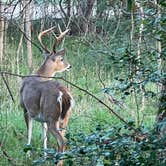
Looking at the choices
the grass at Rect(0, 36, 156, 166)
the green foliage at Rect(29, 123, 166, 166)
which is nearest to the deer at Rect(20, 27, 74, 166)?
the grass at Rect(0, 36, 156, 166)

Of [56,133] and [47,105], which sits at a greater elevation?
[47,105]

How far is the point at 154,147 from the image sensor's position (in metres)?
3.02

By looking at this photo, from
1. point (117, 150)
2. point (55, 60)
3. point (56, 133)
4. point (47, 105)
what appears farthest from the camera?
point (55, 60)

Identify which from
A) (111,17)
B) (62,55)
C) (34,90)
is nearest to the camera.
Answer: (34,90)

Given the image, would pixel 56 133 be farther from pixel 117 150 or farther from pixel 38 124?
pixel 117 150

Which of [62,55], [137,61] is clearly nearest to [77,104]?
[62,55]

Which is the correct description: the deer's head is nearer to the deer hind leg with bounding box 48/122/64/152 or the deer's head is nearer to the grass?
the grass

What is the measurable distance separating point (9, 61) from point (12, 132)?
2.96 metres

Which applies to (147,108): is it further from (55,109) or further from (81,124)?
(55,109)

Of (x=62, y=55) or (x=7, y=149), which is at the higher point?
(x=62, y=55)

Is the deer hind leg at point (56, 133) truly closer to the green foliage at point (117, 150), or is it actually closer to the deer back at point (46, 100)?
the deer back at point (46, 100)

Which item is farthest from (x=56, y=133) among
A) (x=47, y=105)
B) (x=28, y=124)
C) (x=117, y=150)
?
(x=117, y=150)

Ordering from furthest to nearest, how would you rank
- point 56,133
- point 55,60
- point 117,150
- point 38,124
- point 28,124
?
1. point 55,60
2. point 38,124
3. point 28,124
4. point 56,133
5. point 117,150

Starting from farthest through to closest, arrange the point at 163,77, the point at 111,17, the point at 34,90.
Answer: the point at 111,17, the point at 34,90, the point at 163,77
